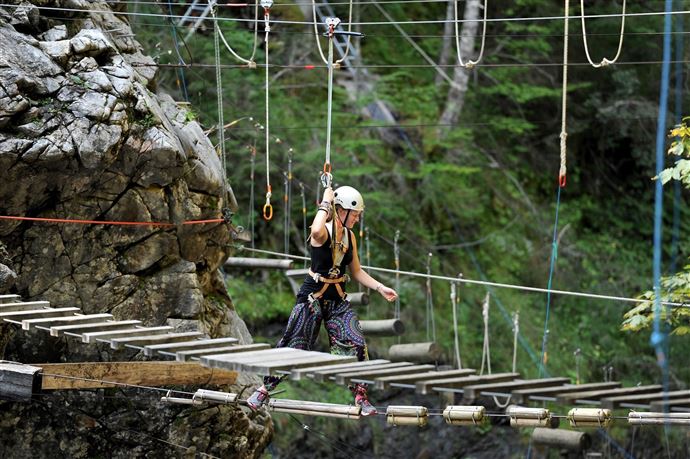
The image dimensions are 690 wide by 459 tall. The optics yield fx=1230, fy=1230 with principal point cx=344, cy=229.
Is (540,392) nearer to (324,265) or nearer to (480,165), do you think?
(324,265)

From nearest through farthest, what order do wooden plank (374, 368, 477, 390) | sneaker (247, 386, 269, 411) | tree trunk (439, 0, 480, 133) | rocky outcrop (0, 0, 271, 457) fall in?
1. wooden plank (374, 368, 477, 390)
2. sneaker (247, 386, 269, 411)
3. rocky outcrop (0, 0, 271, 457)
4. tree trunk (439, 0, 480, 133)

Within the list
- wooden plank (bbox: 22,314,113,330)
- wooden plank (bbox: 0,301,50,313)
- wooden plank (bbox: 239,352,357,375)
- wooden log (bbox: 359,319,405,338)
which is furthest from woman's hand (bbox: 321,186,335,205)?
wooden log (bbox: 359,319,405,338)

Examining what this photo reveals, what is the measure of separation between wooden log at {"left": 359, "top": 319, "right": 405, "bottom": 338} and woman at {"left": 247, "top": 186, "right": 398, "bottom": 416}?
2321mm

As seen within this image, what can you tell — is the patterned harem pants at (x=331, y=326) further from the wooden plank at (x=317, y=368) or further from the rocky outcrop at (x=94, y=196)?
the rocky outcrop at (x=94, y=196)

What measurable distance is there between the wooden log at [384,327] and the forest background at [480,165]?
3.47 m

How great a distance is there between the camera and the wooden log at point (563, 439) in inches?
416

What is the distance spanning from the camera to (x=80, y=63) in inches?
336

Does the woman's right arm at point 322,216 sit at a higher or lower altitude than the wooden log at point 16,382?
higher

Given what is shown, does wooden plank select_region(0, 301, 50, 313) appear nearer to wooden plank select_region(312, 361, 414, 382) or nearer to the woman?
the woman

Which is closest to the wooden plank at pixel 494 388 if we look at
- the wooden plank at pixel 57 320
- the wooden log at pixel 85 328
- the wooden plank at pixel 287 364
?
the wooden plank at pixel 287 364

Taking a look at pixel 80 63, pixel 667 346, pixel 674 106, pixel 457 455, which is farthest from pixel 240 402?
pixel 674 106

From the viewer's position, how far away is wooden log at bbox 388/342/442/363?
10562 mm

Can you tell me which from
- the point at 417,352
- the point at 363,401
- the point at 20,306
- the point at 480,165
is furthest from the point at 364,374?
the point at 480,165

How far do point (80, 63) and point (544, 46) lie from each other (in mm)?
8463
